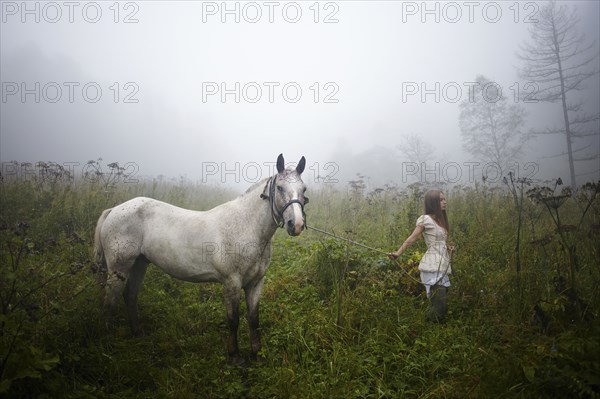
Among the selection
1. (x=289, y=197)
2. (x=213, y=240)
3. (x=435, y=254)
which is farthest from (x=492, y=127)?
(x=213, y=240)

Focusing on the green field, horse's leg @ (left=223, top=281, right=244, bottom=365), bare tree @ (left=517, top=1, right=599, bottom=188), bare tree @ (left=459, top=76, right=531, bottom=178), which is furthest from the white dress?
bare tree @ (left=459, top=76, right=531, bottom=178)

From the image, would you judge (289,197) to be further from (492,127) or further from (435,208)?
(492,127)

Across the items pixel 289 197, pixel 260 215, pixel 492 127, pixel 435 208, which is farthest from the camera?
pixel 492 127

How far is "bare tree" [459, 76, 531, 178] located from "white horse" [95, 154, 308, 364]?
24.2m

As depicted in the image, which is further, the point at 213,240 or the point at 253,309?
the point at 253,309

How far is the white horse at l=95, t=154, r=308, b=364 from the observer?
12.3 feet

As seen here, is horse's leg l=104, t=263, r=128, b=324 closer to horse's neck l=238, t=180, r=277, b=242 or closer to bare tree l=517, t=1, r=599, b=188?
horse's neck l=238, t=180, r=277, b=242

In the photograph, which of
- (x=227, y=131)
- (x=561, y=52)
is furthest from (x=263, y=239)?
(x=227, y=131)

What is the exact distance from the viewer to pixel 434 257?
4.30 metres

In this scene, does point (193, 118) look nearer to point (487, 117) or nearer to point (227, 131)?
point (227, 131)

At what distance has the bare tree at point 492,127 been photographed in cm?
2239

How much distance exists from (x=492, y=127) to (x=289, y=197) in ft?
84.6

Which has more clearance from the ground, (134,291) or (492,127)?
(492,127)

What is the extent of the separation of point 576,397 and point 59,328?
5.23 meters
